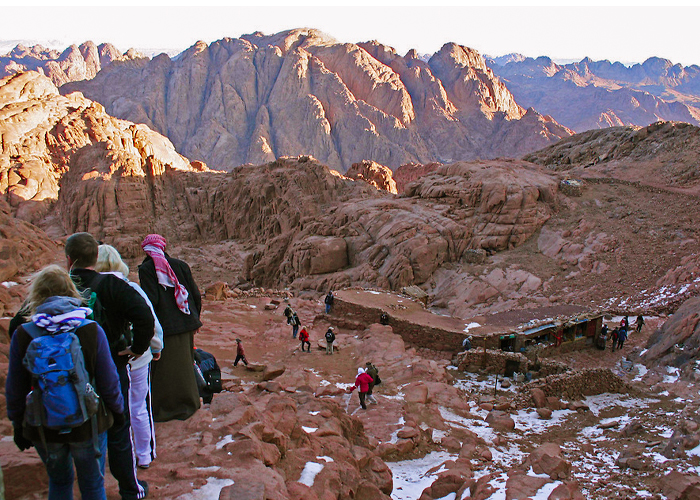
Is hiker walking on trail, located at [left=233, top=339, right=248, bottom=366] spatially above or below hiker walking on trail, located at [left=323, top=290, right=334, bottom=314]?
above

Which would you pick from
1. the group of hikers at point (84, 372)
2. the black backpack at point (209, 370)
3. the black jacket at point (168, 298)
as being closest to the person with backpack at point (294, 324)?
the black backpack at point (209, 370)

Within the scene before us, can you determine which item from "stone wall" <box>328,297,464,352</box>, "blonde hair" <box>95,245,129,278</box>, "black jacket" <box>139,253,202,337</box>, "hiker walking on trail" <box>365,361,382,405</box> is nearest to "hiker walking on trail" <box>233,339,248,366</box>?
"hiker walking on trail" <box>365,361,382,405</box>

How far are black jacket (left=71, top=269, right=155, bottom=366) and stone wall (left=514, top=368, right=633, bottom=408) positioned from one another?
30.0 feet

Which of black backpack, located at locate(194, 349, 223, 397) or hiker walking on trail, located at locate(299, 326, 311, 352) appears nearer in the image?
black backpack, located at locate(194, 349, 223, 397)

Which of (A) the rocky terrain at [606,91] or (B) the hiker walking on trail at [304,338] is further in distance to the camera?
(A) the rocky terrain at [606,91]

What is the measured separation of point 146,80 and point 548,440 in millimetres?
103878

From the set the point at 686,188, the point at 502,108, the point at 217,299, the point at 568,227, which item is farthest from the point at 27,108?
the point at 502,108

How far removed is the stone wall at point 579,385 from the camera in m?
10.9

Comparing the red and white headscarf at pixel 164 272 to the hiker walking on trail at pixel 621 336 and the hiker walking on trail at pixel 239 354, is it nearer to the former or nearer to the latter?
the hiker walking on trail at pixel 239 354

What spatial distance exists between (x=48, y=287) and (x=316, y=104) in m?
88.0

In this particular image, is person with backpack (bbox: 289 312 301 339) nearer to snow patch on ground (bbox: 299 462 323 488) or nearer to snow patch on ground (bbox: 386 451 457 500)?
snow patch on ground (bbox: 386 451 457 500)

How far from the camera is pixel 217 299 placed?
62.1 feet

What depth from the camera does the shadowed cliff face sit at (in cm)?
8544

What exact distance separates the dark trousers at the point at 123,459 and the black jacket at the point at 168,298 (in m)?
0.91
